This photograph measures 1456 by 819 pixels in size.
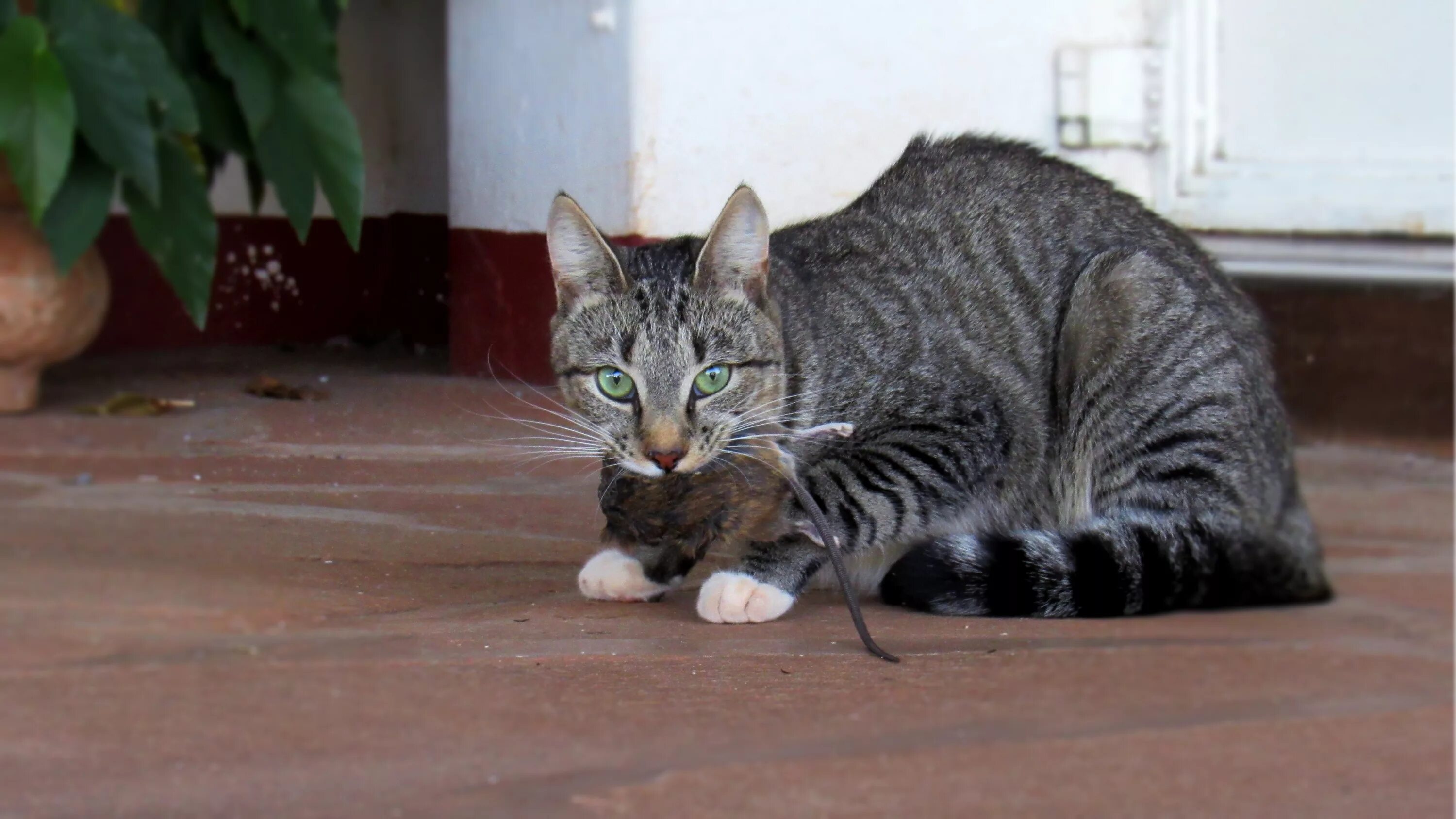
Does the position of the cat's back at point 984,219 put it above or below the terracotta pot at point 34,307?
above

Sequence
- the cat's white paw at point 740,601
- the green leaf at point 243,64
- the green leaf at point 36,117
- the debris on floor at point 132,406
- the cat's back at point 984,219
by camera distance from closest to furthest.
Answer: the green leaf at point 36,117 → the green leaf at point 243,64 → the debris on floor at point 132,406 → the cat's white paw at point 740,601 → the cat's back at point 984,219

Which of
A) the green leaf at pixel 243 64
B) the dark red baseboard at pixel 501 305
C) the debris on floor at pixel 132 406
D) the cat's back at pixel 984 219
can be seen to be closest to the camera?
the green leaf at pixel 243 64

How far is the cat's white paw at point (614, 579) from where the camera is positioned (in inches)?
62.3

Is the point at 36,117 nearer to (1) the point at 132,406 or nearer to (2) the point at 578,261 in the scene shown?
(1) the point at 132,406

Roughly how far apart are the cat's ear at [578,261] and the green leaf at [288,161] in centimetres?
44

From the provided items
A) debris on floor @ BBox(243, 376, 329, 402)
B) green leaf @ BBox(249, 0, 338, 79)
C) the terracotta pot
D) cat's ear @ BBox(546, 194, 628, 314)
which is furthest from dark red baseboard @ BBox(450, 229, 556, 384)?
the terracotta pot

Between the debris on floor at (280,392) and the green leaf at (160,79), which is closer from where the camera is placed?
the green leaf at (160,79)

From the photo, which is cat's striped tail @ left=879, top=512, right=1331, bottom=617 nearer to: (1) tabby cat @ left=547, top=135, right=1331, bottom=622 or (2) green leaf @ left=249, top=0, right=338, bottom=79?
(1) tabby cat @ left=547, top=135, right=1331, bottom=622

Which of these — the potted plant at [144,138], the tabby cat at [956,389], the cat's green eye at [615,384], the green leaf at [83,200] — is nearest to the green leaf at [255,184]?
the potted plant at [144,138]

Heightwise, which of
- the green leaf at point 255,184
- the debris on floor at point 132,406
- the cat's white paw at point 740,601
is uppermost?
the green leaf at point 255,184

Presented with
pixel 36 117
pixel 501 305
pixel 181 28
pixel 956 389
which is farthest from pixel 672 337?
pixel 36 117

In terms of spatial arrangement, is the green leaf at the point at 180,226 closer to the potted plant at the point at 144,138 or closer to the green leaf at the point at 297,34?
the potted plant at the point at 144,138

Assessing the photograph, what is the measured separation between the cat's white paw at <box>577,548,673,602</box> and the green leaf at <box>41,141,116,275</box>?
73cm

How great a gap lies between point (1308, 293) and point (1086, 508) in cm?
65
